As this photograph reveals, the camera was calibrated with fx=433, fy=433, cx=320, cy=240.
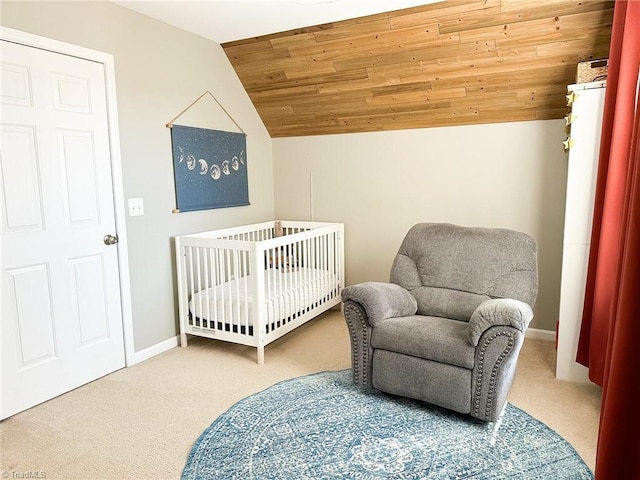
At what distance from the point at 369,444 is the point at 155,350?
186 cm

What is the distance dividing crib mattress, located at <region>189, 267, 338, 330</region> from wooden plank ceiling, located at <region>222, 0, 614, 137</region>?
1.57 meters

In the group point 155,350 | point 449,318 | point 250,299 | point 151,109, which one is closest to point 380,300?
point 449,318

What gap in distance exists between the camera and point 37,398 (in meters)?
2.50

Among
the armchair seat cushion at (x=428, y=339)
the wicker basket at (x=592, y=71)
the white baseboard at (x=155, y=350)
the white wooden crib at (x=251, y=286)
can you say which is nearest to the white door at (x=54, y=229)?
the white baseboard at (x=155, y=350)

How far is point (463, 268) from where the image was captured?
9.06 feet

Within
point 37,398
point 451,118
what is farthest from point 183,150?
point 451,118

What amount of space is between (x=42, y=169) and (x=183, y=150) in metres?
1.06

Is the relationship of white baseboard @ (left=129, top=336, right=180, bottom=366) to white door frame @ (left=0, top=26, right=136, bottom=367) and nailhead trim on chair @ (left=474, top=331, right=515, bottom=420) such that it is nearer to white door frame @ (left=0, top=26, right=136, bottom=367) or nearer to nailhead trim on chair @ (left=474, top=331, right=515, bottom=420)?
white door frame @ (left=0, top=26, right=136, bottom=367)

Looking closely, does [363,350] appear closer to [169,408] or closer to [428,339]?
[428,339]

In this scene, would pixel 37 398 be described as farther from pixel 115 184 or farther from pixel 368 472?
pixel 368 472

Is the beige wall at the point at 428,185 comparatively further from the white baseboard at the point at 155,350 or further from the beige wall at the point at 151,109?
the white baseboard at the point at 155,350

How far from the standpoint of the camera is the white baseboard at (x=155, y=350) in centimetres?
309

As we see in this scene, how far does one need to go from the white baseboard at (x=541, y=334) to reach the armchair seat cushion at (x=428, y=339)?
4.47 ft

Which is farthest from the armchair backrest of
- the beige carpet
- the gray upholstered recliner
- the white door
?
the white door
